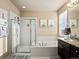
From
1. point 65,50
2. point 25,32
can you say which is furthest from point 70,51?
point 25,32

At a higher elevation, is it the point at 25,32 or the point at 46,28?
the point at 46,28

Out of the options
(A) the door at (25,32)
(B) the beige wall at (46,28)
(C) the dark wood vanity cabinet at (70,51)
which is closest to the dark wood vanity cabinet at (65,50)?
(C) the dark wood vanity cabinet at (70,51)

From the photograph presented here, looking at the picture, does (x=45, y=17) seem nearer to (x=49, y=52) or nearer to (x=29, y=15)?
(x=29, y=15)

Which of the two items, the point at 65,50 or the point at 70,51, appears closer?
the point at 70,51

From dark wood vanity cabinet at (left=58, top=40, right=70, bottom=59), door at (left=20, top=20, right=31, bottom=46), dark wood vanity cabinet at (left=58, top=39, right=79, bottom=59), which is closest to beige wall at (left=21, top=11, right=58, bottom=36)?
door at (left=20, top=20, right=31, bottom=46)

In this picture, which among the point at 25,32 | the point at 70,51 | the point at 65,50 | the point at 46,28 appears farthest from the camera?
the point at 25,32

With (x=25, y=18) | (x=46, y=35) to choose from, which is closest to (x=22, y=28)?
(x=25, y=18)

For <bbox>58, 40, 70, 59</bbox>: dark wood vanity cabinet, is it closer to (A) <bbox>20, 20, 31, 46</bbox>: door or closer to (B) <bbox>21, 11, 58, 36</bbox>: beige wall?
(B) <bbox>21, 11, 58, 36</bbox>: beige wall

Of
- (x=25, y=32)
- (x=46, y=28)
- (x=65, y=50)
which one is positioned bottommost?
(x=65, y=50)

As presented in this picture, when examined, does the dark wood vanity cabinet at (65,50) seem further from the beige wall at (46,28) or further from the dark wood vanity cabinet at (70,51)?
the beige wall at (46,28)

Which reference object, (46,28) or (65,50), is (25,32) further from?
(65,50)

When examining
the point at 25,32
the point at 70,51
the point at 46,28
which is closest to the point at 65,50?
the point at 70,51

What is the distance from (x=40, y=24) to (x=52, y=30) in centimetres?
87

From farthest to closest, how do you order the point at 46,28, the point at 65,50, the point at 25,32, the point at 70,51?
the point at 25,32 < the point at 46,28 < the point at 65,50 < the point at 70,51
